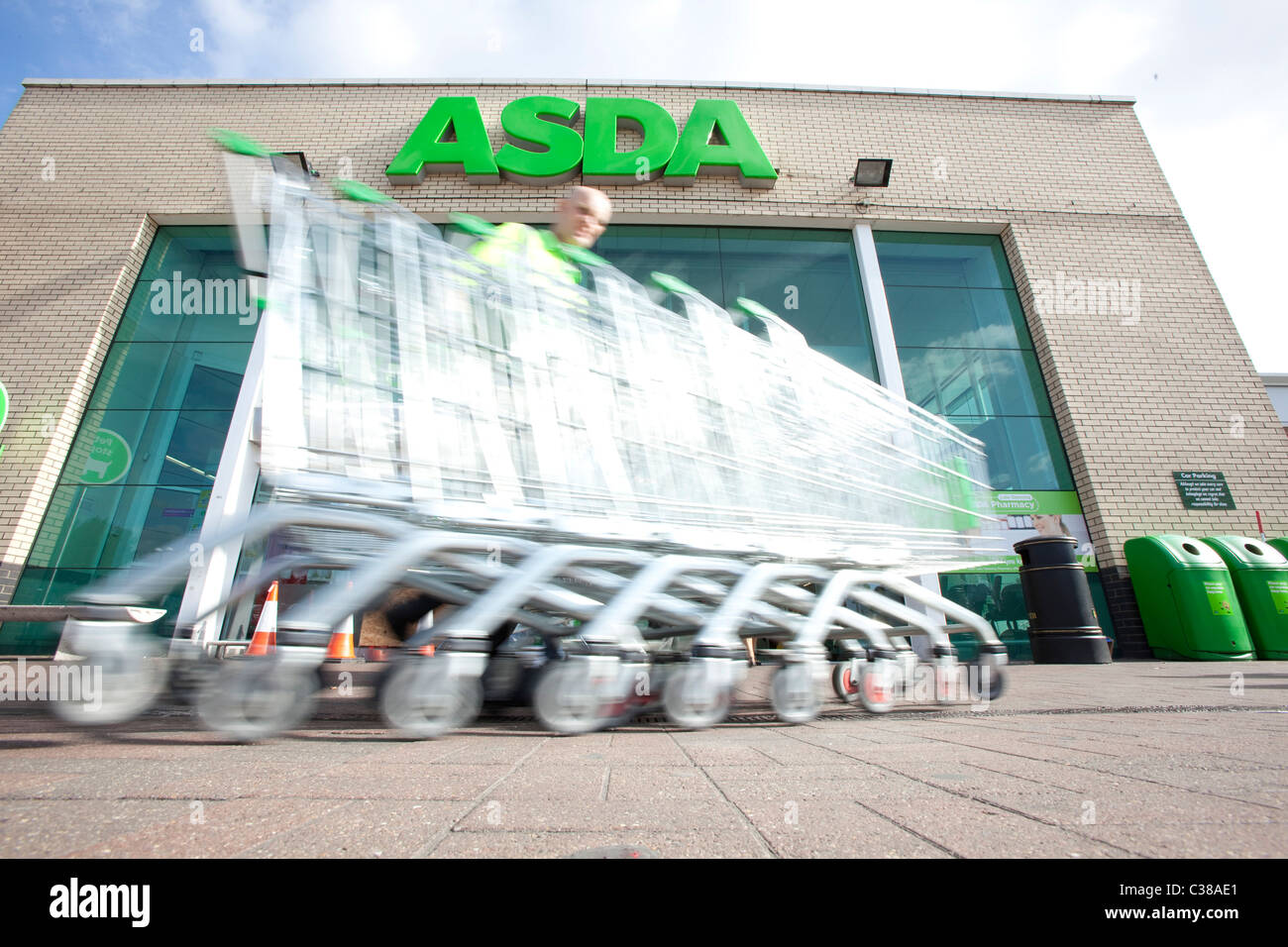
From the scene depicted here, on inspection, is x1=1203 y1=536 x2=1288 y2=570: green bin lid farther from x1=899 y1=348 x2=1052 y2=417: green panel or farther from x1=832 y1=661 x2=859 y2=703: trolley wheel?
x1=832 y1=661 x2=859 y2=703: trolley wheel

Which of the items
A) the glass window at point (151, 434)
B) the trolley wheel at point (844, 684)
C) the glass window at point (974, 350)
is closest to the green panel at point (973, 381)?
the glass window at point (974, 350)

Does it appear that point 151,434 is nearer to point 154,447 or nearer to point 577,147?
point 154,447

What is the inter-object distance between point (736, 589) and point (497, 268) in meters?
1.82

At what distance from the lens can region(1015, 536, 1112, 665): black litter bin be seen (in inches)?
224

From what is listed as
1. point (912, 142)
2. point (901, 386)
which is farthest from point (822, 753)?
point (912, 142)

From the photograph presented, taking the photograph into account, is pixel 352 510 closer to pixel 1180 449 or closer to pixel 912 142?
pixel 1180 449

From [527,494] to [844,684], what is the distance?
2104mm

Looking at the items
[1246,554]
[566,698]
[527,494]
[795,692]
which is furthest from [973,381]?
[566,698]

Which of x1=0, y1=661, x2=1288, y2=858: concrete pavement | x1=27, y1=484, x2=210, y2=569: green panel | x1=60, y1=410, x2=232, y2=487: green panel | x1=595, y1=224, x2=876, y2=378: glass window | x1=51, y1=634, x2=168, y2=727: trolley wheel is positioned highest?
x1=595, y1=224, x2=876, y2=378: glass window

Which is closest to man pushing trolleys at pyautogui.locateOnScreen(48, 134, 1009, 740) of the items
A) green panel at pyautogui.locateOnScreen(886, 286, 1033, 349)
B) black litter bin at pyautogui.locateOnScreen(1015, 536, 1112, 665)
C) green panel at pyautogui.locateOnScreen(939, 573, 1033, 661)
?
black litter bin at pyautogui.locateOnScreen(1015, 536, 1112, 665)

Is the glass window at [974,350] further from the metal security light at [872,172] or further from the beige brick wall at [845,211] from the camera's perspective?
the metal security light at [872,172]

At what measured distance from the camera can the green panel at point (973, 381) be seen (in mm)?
8398

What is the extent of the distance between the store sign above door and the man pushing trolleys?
650cm

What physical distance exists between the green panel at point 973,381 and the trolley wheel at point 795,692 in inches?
269
